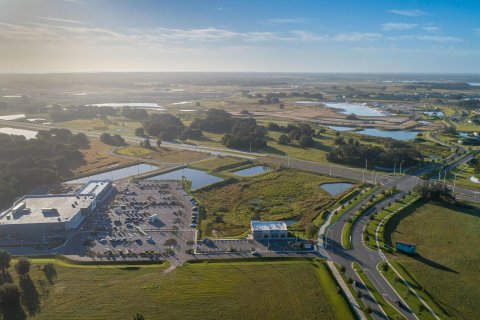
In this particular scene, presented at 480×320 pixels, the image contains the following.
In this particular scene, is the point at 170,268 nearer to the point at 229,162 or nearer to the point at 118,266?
the point at 118,266

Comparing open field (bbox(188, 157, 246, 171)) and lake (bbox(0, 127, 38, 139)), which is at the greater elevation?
lake (bbox(0, 127, 38, 139))

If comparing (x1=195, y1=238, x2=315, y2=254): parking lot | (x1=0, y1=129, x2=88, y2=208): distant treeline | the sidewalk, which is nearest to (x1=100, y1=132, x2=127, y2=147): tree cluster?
(x1=0, y1=129, x2=88, y2=208): distant treeline

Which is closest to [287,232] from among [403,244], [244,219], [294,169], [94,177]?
[244,219]

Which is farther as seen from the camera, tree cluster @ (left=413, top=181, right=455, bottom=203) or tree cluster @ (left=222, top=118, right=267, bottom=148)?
tree cluster @ (left=222, top=118, right=267, bottom=148)

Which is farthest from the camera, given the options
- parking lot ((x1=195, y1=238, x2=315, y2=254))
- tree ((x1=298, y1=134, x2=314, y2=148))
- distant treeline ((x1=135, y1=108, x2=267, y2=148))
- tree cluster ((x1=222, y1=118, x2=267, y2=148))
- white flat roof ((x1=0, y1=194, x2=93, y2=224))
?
distant treeline ((x1=135, y1=108, x2=267, y2=148))

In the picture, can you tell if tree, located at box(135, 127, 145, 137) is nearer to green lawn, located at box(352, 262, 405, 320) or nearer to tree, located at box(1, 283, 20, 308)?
tree, located at box(1, 283, 20, 308)

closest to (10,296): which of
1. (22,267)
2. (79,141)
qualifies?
(22,267)

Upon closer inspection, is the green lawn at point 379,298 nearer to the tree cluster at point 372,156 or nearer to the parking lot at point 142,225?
the parking lot at point 142,225
